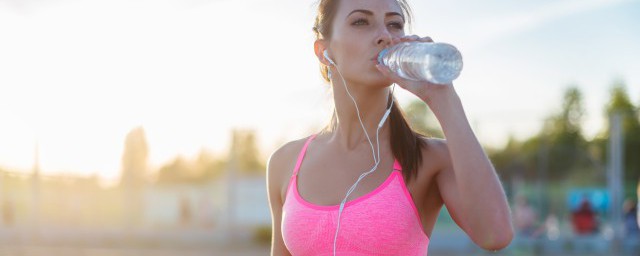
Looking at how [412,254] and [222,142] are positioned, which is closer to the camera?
[412,254]

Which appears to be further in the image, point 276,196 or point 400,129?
point 276,196

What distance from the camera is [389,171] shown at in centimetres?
199

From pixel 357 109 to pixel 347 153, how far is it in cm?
13

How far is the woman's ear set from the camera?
7.28 feet

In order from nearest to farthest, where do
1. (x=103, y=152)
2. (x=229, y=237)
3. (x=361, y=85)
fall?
(x=361, y=85), (x=229, y=237), (x=103, y=152)

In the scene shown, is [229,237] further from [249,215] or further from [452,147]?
[452,147]

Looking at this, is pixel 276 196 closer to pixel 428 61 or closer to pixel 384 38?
pixel 384 38

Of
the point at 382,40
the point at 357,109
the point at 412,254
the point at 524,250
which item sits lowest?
the point at 524,250

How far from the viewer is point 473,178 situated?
1.75 metres

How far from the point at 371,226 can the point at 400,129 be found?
287mm

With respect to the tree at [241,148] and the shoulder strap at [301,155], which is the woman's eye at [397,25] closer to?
the shoulder strap at [301,155]

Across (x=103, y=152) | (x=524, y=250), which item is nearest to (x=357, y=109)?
(x=524, y=250)

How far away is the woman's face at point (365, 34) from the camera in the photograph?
6.45ft

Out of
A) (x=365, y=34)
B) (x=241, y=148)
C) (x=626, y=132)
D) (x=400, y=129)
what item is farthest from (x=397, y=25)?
(x=626, y=132)
